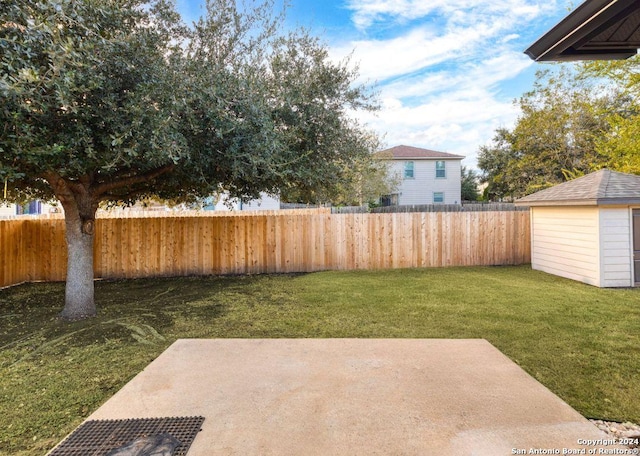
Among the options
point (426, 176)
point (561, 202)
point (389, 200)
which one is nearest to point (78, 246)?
point (561, 202)

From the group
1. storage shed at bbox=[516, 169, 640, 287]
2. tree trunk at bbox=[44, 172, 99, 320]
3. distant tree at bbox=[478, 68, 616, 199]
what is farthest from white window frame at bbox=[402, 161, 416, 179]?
tree trunk at bbox=[44, 172, 99, 320]

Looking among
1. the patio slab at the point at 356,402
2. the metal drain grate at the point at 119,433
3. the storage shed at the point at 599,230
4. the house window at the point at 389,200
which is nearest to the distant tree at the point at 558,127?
the house window at the point at 389,200

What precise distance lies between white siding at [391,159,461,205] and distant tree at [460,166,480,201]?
236 inches

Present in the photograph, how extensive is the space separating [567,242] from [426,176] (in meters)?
13.7

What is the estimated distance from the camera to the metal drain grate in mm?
1894

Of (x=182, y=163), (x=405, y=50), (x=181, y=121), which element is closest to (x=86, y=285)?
(x=182, y=163)

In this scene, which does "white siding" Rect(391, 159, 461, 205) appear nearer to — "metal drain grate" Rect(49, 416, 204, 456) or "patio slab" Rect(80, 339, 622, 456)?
"patio slab" Rect(80, 339, 622, 456)

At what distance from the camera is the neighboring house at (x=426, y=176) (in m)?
20.6

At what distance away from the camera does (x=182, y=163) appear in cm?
507

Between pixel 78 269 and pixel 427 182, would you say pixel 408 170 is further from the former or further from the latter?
pixel 78 269

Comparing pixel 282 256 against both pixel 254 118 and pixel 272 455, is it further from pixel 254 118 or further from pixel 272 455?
pixel 272 455

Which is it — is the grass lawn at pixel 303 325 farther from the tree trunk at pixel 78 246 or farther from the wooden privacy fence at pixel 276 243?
the wooden privacy fence at pixel 276 243

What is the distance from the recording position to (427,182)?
20.9m

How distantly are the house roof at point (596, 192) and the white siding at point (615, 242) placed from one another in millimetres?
282
